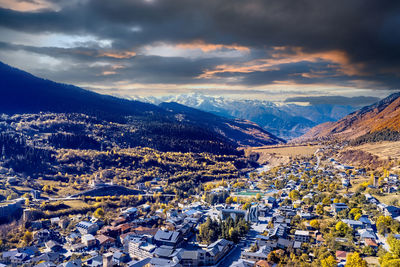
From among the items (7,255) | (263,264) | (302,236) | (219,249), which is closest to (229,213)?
(219,249)

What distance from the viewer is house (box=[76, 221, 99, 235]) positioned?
1735 inches

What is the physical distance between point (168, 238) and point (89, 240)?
36.5ft

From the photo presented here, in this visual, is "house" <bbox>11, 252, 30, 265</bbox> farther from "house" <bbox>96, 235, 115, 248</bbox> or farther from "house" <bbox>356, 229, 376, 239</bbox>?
"house" <bbox>356, 229, 376, 239</bbox>

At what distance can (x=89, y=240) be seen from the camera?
40188 mm

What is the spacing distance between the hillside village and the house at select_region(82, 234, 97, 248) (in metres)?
0.13

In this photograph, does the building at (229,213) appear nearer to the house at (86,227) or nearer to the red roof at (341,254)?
the red roof at (341,254)

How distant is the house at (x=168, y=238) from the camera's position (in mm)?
38625

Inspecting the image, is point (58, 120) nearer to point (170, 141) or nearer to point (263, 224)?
point (170, 141)

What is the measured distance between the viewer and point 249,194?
66750 mm

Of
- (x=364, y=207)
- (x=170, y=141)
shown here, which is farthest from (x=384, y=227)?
(x=170, y=141)

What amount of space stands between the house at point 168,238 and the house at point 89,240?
8920 mm

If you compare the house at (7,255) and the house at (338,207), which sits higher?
the house at (338,207)

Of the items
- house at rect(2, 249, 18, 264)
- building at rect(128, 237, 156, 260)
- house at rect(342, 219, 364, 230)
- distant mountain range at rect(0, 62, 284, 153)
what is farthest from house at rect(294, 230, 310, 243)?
distant mountain range at rect(0, 62, 284, 153)

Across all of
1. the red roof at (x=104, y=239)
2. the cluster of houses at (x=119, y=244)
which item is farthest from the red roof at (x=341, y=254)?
the red roof at (x=104, y=239)
